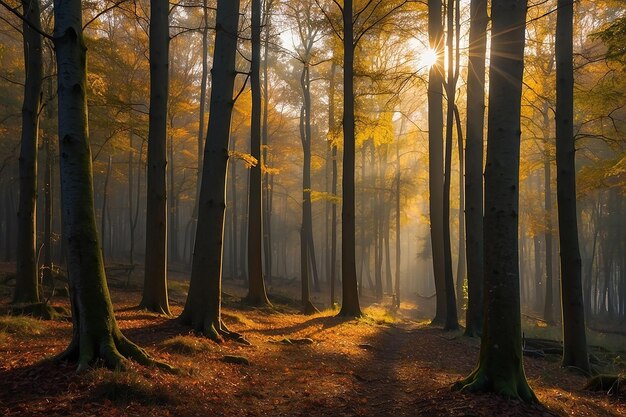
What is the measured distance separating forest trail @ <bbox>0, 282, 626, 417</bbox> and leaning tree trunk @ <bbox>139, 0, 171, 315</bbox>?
2.23 ft

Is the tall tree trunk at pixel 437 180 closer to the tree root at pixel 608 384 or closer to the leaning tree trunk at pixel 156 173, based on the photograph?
the tree root at pixel 608 384

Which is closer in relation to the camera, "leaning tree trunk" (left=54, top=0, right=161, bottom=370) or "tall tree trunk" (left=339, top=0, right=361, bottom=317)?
"leaning tree trunk" (left=54, top=0, right=161, bottom=370)

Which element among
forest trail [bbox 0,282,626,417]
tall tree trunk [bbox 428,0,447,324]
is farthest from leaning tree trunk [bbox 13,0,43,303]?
tall tree trunk [bbox 428,0,447,324]

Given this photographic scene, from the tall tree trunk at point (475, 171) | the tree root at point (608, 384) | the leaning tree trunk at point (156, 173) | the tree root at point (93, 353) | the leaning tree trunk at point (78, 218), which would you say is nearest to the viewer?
the tree root at point (93, 353)

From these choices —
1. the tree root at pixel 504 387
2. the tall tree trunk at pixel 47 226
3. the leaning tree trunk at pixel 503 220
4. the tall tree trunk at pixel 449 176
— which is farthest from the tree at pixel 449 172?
the tall tree trunk at pixel 47 226

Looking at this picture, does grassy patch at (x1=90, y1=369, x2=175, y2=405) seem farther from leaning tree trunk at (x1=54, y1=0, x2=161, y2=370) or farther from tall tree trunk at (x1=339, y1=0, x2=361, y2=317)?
tall tree trunk at (x1=339, y1=0, x2=361, y2=317)

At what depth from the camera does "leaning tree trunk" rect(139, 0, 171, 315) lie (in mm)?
9922

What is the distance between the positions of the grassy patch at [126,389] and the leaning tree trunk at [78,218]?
0.31 m

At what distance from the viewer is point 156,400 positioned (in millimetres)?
4352

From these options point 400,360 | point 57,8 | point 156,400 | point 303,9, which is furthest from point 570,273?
point 303,9

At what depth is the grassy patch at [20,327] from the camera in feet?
22.4

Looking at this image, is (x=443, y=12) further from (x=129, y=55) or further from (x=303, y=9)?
(x=129, y=55)

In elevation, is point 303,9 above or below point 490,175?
above

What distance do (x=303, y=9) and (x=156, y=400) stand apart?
19.3 m
